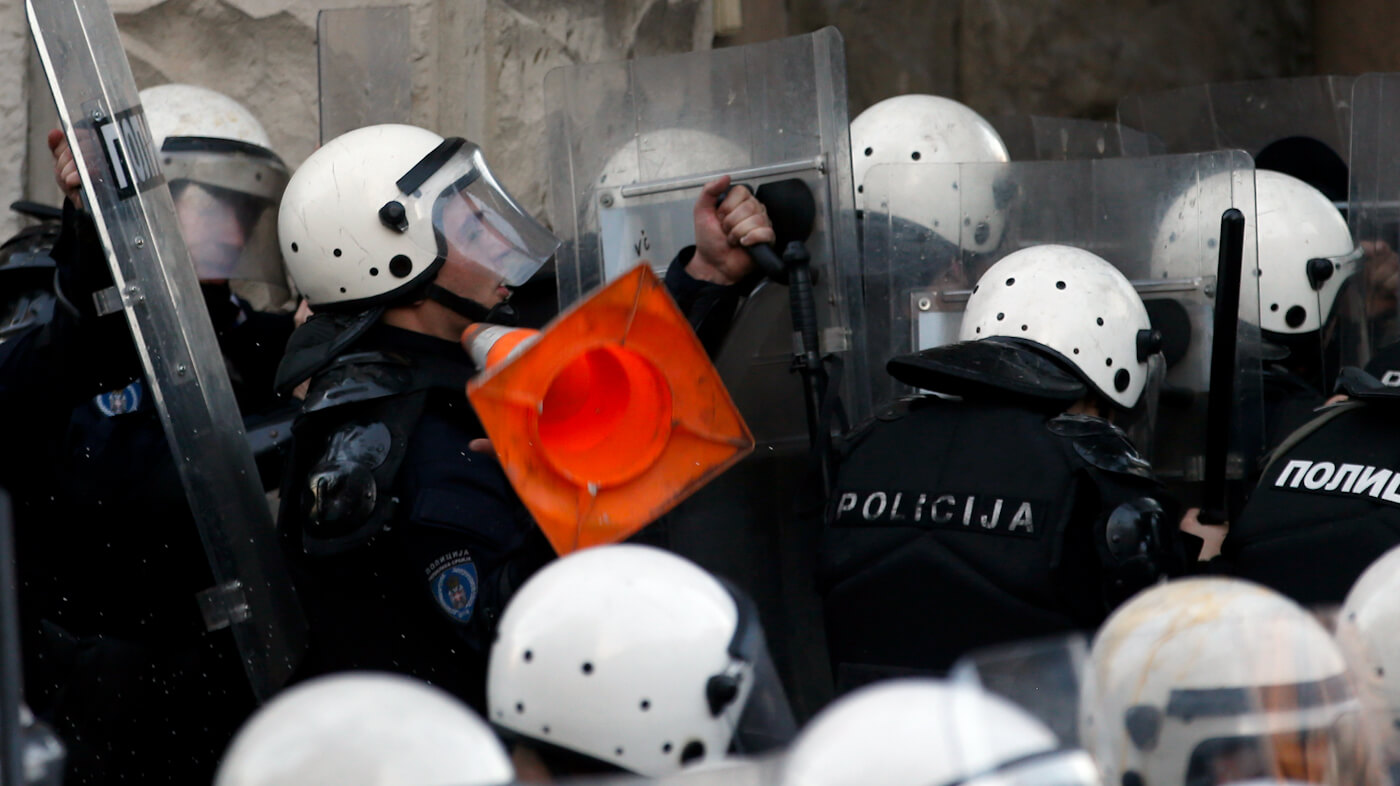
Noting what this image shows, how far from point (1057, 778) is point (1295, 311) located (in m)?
2.57

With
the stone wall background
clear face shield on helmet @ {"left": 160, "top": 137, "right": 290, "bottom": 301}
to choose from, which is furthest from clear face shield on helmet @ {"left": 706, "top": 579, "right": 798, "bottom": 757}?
the stone wall background

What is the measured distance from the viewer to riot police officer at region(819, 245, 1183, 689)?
286 cm

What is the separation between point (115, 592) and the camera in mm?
3543

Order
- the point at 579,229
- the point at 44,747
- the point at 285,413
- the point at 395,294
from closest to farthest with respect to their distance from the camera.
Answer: the point at 44,747, the point at 395,294, the point at 579,229, the point at 285,413

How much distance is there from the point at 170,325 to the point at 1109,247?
1999 millimetres

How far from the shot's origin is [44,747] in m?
1.79

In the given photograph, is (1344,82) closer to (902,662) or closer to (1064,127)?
(1064,127)

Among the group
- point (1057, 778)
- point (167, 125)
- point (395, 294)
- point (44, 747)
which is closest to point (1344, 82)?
point (395, 294)

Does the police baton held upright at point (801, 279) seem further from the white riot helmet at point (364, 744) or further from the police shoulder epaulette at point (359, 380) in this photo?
the white riot helmet at point (364, 744)

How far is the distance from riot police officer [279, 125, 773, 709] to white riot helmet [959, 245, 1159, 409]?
54 centimetres

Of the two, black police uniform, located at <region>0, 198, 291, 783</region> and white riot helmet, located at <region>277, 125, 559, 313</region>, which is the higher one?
white riot helmet, located at <region>277, 125, 559, 313</region>

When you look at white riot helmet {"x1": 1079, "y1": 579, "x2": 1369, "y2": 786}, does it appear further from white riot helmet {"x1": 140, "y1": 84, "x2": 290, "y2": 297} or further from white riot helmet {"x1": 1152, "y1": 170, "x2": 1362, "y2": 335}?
white riot helmet {"x1": 140, "y1": 84, "x2": 290, "y2": 297}

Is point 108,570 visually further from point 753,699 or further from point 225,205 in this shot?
point 753,699

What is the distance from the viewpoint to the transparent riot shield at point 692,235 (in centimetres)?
331
